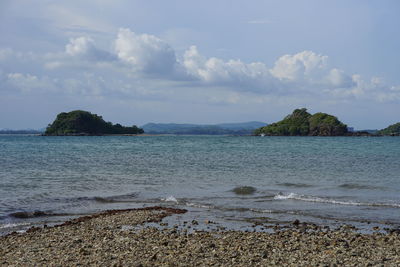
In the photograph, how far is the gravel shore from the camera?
1251 cm

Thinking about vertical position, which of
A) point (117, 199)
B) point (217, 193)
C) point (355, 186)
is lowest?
point (117, 199)

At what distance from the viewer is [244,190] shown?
1146 inches

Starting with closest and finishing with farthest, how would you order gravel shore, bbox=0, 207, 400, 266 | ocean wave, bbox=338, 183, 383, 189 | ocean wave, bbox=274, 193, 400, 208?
gravel shore, bbox=0, 207, 400, 266, ocean wave, bbox=274, 193, 400, 208, ocean wave, bbox=338, 183, 383, 189

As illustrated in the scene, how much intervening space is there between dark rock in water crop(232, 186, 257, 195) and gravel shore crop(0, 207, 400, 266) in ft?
34.0

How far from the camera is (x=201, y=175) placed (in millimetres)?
37812

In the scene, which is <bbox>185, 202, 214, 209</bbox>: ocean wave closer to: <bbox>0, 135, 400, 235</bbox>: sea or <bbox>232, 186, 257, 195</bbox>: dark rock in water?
<bbox>0, 135, 400, 235</bbox>: sea

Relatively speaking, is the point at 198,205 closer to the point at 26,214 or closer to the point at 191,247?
the point at 26,214

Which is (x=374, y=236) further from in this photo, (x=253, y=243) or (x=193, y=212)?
(x=193, y=212)

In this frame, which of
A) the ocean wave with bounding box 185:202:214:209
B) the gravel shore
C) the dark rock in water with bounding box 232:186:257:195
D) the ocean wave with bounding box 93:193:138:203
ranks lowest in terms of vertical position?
the ocean wave with bounding box 93:193:138:203

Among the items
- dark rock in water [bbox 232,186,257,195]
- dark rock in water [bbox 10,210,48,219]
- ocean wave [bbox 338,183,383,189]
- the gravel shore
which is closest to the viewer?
the gravel shore

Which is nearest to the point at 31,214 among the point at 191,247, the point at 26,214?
the point at 26,214

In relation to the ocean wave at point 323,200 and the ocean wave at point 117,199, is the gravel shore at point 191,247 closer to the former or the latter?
the ocean wave at point 323,200

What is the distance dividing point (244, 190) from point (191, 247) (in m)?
15.4

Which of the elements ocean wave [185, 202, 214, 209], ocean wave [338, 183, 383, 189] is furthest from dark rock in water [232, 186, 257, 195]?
ocean wave [338, 183, 383, 189]
